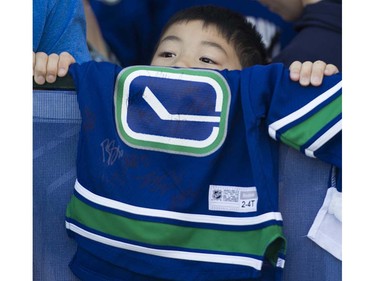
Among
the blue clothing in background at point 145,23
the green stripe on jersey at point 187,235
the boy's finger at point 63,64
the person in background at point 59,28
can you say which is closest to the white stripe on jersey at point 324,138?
the green stripe on jersey at point 187,235

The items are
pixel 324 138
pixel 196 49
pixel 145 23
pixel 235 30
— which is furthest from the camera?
pixel 145 23

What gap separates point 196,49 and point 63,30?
0.24m

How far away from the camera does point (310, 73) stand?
33.4 inches

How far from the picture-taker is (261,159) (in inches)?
33.0

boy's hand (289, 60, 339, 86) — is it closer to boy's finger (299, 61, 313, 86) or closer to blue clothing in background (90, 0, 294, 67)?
boy's finger (299, 61, 313, 86)

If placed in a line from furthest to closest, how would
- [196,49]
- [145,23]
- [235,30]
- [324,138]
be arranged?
[145,23] < [235,30] < [196,49] < [324,138]

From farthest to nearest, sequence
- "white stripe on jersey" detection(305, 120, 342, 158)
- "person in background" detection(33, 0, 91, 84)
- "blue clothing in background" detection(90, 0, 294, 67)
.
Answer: "blue clothing in background" detection(90, 0, 294, 67)
"person in background" detection(33, 0, 91, 84)
"white stripe on jersey" detection(305, 120, 342, 158)

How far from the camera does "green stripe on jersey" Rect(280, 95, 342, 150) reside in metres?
0.82

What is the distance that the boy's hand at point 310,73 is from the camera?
842mm

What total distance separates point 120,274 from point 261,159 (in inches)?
9.1

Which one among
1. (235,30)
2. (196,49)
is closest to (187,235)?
(196,49)

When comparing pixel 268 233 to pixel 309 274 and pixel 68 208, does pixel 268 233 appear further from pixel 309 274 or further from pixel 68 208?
pixel 68 208

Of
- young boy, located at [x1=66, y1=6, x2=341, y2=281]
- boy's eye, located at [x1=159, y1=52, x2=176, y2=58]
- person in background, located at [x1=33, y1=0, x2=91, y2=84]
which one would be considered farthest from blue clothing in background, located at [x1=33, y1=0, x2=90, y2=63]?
young boy, located at [x1=66, y1=6, x2=341, y2=281]

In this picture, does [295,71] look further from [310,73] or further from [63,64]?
[63,64]
